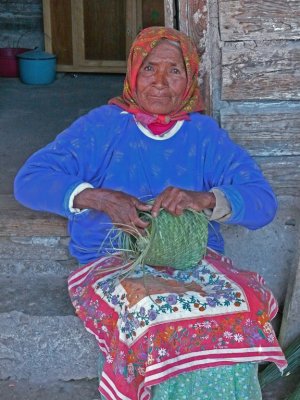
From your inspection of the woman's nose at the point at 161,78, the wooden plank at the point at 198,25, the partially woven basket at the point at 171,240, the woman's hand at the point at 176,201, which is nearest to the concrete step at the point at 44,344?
the partially woven basket at the point at 171,240

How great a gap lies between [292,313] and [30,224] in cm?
118

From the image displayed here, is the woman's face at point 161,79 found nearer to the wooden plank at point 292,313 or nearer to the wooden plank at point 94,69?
the wooden plank at point 292,313

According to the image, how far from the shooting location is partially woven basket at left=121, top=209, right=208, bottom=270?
2355 mm

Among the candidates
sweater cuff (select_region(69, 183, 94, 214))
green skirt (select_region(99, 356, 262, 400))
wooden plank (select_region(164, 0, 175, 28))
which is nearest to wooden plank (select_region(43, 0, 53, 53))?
wooden plank (select_region(164, 0, 175, 28))

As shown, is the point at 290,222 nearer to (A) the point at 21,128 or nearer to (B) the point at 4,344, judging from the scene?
(B) the point at 4,344

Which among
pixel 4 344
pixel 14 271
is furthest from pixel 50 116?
A: pixel 4 344

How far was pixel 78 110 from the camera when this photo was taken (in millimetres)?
5441

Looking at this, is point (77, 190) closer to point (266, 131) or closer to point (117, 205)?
point (117, 205)

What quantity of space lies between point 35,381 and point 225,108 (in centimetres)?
144

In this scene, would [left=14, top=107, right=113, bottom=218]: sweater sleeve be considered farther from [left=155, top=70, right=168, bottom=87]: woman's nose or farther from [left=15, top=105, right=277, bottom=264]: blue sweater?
[left=155, top=70, right=168, bottom=87]: woman's nose

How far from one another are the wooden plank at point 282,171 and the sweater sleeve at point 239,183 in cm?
60

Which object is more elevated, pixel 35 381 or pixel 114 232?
pixel 114 232

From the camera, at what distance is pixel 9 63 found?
23.1ft

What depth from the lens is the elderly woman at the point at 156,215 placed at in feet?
7.41
